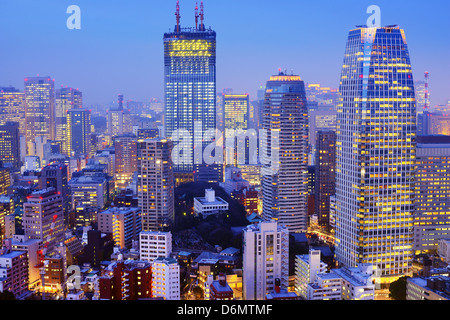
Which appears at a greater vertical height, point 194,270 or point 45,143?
point 45,143

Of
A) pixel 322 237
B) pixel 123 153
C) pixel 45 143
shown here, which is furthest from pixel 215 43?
pixel 322 237

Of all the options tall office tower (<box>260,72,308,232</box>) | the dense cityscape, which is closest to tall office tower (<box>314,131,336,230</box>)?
the dense cityscape

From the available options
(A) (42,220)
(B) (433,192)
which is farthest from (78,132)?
(B) (433,192)

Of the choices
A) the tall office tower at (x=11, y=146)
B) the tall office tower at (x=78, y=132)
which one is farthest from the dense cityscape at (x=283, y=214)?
the tall office tower at (x=78, y=132)

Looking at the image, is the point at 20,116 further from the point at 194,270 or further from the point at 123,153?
the point at 194,270

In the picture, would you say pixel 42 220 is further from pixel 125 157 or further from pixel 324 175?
pixel 125 157

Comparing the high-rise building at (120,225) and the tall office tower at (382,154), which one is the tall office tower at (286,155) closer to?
the high-rise building at (120,225)
